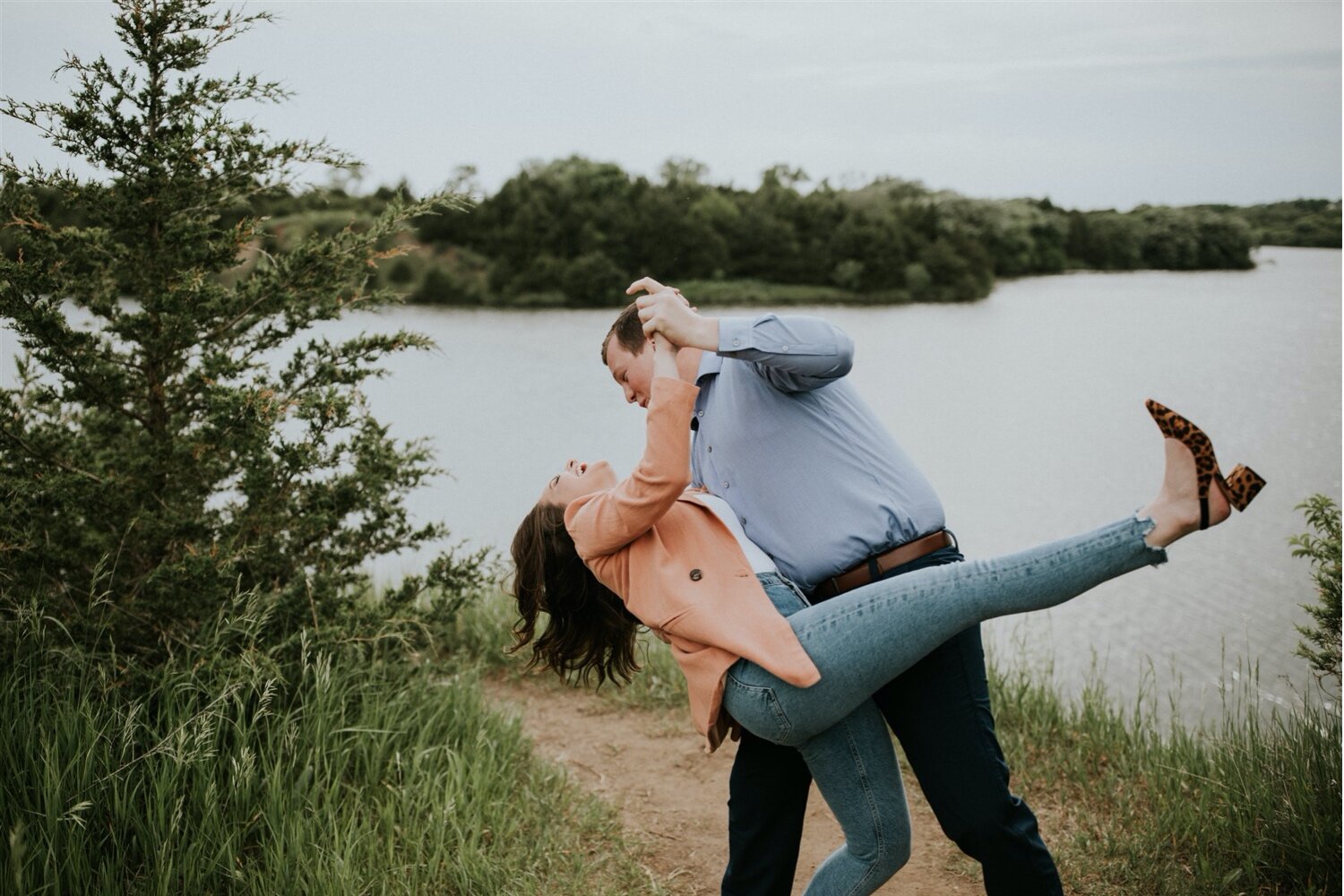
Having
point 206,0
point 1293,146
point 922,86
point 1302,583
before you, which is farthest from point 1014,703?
point 922,86

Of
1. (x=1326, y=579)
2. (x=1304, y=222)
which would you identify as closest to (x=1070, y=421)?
(x=1304, y=222)

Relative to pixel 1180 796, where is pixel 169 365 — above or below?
above

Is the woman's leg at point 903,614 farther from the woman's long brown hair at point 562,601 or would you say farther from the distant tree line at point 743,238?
the distant tree line at point 743,238

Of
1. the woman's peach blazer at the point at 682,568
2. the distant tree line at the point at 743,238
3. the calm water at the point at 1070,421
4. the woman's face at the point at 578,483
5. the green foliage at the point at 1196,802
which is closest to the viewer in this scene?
the woman's peach blazer at the point at 682,568

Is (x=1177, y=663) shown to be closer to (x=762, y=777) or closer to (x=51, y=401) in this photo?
(x=762, y=777)

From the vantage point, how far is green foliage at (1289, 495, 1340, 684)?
292 cm

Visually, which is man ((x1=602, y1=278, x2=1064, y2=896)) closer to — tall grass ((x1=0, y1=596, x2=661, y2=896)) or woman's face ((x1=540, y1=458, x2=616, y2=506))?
woman's face ((x1=540, y1=458, x2=616, y2=506))

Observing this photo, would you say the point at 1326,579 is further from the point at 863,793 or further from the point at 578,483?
the point at 578,483

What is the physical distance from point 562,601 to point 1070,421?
9.24 meters

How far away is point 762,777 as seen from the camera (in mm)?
2170

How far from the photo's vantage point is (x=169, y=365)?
11.3 feet

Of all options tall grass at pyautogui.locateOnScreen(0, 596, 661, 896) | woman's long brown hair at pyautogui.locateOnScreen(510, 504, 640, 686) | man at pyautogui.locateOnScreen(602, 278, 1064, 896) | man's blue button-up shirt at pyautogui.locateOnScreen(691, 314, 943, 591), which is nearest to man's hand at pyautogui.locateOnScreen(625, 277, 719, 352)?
man at pyautogui.locateOnScreen(602, 278, 1064, 896)

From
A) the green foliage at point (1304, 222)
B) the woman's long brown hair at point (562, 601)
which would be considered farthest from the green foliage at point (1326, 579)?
the green foliage at point (1304, 222)

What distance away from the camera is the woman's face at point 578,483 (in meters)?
2.29
